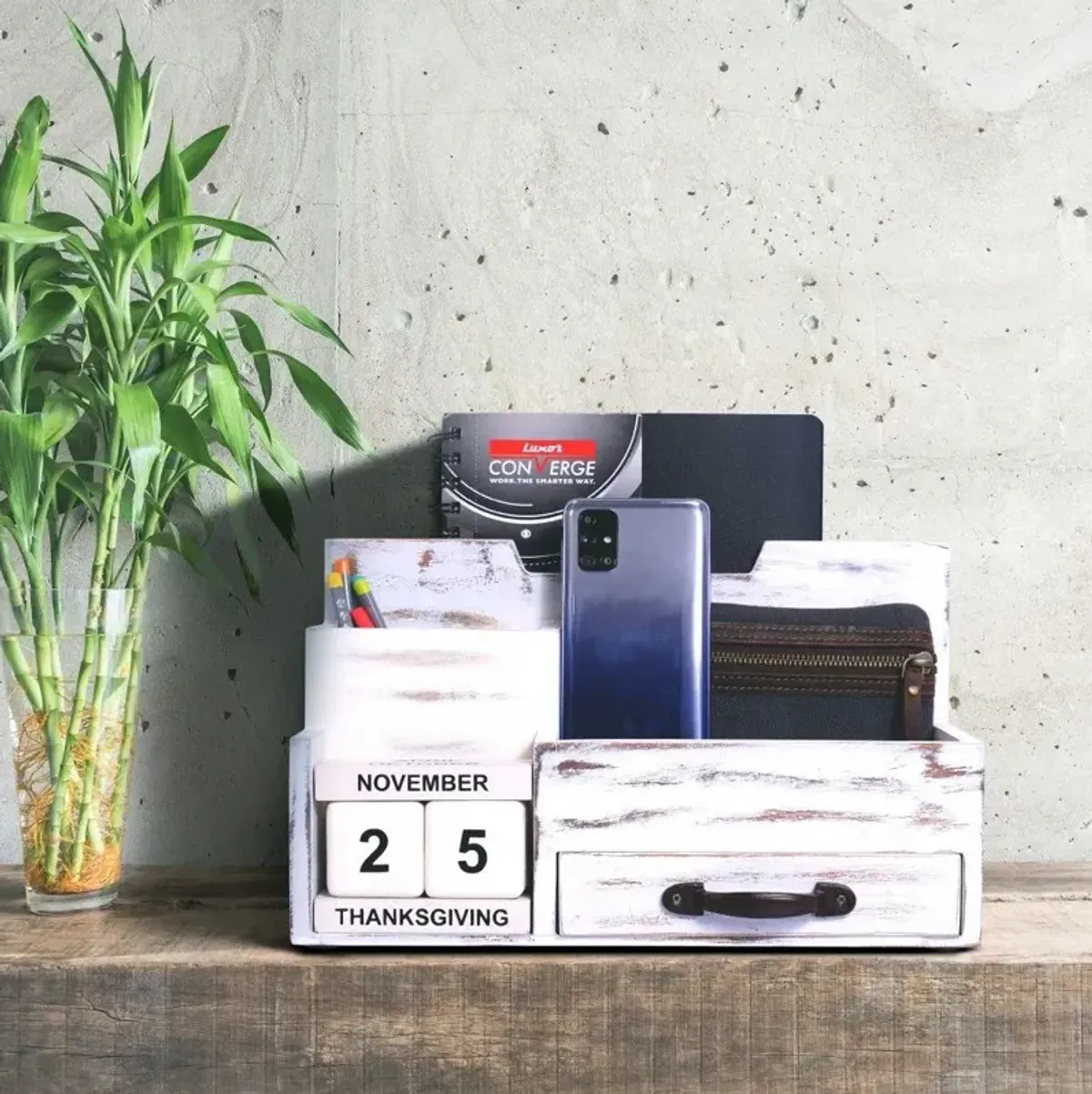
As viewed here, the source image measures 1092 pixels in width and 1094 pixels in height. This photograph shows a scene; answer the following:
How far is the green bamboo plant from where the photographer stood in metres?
0.88

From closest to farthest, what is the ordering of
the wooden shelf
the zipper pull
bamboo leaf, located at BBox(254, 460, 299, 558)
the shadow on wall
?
the wooden shelf < the zipper pull < bamboo leaf, located at BBox(254, 460, 299, 558) < the shadow on wall

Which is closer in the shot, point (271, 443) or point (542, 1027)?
point (542, 1027)

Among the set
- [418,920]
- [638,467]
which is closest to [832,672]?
[638,467]

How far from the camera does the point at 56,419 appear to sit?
875 millimetres

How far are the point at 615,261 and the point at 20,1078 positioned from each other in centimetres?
81

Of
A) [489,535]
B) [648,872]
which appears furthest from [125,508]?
[648,872]

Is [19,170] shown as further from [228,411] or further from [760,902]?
[760,902]

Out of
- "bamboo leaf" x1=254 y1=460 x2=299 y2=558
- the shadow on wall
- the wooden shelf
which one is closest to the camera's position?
the wooden shelf

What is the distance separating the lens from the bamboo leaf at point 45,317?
2.80 feet

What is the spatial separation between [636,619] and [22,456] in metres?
0.45

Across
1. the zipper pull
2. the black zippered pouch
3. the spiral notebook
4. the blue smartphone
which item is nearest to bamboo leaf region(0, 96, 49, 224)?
the spiral notebook

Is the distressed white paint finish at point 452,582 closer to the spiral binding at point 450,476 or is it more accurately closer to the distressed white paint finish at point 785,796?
the spiral binding at point 450,476

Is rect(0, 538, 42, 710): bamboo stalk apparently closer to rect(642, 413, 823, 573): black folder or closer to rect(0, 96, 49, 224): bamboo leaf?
rect(0, 96, 49, 224): bamboo leaf

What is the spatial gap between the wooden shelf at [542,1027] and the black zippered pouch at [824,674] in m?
0.18
